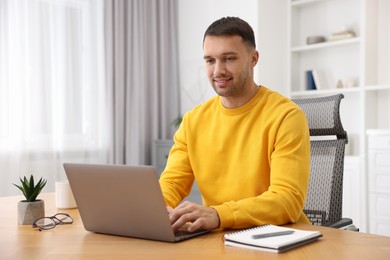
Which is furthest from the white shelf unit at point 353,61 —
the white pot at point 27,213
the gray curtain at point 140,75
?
the white pot at point 27,213

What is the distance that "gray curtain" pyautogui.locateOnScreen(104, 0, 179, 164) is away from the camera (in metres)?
4.44

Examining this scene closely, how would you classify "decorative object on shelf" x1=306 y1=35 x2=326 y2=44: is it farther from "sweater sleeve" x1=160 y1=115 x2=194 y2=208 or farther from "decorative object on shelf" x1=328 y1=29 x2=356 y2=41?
"sweater sleeve" x1=160 y1=115 x2=194 y2=208

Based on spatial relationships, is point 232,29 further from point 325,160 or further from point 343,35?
point 343,35

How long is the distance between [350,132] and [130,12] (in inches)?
86.5

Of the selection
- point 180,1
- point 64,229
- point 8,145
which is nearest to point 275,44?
point 180,1

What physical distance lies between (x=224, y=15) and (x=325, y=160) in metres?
2.82

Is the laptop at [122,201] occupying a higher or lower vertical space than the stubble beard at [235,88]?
lower

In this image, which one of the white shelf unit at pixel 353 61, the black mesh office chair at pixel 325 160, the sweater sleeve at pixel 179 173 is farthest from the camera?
the white shelf unit at pixel 353 61

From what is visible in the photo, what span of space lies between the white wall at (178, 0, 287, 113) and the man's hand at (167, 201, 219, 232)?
3.10 meters

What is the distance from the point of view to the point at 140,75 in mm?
4617

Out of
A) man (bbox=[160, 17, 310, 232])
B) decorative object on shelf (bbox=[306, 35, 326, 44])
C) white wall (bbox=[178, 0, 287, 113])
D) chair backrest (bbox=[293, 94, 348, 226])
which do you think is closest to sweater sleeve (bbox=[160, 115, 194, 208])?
man (bbox=[160, 17, 310, 232])

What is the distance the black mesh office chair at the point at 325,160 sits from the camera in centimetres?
189

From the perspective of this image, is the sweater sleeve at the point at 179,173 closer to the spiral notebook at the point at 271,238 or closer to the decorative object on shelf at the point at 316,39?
the spiral notebook at the point at 271,238

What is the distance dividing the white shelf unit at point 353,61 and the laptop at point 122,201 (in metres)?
2.94
